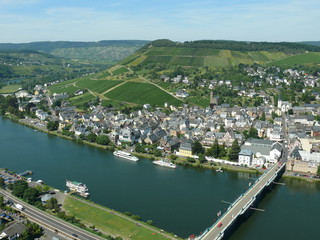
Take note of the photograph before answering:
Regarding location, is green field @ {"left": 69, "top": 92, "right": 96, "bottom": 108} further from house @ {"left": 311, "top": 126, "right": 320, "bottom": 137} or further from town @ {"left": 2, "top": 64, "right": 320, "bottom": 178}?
house @ {"left": 311, "top": 126, "right": 320, "bottom": 137}

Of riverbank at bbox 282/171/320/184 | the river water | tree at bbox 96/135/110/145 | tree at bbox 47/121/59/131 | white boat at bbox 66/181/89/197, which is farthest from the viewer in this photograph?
tree at bbox 47/121/59/131

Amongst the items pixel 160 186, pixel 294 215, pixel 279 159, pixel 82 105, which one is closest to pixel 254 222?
pixel 294 215

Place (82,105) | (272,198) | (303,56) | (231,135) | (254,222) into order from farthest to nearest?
(303,56) < (82,105) < (231,135) < (272,198) < (254,222)

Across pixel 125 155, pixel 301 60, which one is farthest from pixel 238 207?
pixel 301 60

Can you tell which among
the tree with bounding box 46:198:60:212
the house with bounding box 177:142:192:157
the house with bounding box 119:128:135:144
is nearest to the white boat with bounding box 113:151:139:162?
the house with bounding box 119:128:135:144

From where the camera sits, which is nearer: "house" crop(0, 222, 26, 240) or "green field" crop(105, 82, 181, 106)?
"house" crop(0, 222, 26, 240)

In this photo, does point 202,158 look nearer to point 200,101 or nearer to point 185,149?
point 185,149

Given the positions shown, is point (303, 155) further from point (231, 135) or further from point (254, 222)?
point (254, 222)

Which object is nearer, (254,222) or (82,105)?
(254,222)
